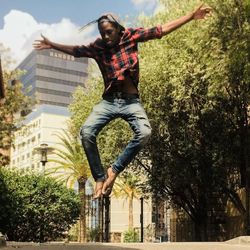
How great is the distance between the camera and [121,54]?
6.01 m

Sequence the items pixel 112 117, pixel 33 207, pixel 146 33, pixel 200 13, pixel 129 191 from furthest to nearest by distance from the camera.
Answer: pixel 129 191 < pixel 33 207 < pixel 200 13 < pixel 146 33 < pixel 112 117

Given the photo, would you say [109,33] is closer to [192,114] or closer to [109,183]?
[109,183]

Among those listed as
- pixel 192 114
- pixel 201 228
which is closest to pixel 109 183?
pixel 192 114

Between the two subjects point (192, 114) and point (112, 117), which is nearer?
point (112, 117)

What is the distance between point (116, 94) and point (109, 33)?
0.68m

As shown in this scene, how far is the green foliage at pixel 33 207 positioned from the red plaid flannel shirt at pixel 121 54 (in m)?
18.0

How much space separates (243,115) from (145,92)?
4.97 m

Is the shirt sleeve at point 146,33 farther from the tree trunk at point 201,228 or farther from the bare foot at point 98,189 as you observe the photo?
the tree trunk at point 201,228

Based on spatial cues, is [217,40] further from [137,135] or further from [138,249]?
[137,135]

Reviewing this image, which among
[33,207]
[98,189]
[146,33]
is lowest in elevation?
[98,189]

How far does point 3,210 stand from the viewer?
23062 millimetres

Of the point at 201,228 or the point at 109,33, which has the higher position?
the point at 109,33

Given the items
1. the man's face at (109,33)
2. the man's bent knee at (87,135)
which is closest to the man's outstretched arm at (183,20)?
the man's face at (109,33)

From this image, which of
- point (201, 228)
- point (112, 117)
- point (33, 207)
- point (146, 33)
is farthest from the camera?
point (201, 228)
